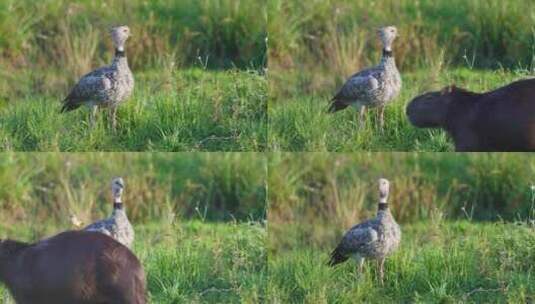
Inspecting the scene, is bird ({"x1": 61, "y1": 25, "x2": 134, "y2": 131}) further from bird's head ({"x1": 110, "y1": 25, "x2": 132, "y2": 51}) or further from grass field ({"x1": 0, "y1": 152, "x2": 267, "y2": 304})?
grass field ({"x1": 0, "y1": 152, "x2": 267, "y2": 304})

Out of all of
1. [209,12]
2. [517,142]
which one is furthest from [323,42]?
[517,142]

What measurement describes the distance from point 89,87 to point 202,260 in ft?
3.83

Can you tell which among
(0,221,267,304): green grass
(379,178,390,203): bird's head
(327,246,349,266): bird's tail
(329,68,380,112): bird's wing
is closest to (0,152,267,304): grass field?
(0,221,267,304): green grass

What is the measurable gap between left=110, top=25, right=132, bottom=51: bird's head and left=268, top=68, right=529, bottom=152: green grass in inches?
35.2

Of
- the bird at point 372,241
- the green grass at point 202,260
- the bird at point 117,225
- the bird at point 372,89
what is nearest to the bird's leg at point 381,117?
the bird at point 372,89

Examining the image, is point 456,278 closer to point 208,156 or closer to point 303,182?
point 303,182

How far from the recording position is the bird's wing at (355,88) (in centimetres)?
801

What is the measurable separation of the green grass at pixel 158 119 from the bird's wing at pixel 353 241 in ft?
2.32

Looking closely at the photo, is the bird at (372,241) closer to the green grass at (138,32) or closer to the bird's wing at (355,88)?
the bird's wing at (355,88)

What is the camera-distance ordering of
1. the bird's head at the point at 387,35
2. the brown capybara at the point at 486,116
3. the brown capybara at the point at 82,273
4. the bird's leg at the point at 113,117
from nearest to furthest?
the brown capybara at the point at 82,273
the brown capybara at the point at 486,116
the bird's leg at the point at 113,117
the bird's head at the point at 387,35

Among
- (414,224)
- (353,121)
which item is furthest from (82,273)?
(414,224)

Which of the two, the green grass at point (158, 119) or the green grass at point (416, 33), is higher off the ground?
the green grass at point (416, 33)

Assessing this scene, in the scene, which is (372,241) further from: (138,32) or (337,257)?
(138,32)

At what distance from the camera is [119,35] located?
8141 mm
